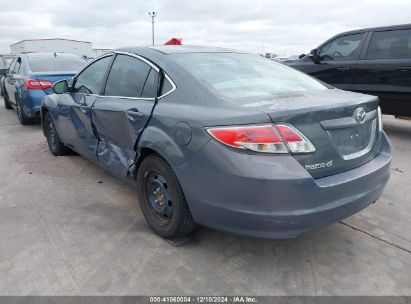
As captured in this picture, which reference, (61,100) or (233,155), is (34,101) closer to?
(61,100)

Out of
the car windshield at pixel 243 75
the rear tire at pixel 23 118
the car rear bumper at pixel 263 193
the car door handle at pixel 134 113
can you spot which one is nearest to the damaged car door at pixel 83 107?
the car door handle at pixel 134 113

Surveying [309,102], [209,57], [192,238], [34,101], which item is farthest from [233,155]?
[34,101]

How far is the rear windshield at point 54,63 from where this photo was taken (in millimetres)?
7030

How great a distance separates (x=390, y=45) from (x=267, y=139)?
486 centimetres

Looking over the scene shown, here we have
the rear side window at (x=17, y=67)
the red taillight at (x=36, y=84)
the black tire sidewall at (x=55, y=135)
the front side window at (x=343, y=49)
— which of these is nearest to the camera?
the black tire sidewall at (x=55, y=135)

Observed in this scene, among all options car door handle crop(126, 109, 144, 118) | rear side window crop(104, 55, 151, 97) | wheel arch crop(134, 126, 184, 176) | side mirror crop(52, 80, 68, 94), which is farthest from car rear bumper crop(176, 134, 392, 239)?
side mirror crop(52, 80, 68, 94)

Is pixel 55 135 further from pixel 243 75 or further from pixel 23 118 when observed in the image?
pixel 243 75

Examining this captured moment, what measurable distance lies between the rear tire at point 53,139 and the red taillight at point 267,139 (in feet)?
11.0

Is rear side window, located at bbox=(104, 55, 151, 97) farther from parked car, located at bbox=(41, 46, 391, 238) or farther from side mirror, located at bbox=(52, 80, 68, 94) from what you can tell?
side mirror, located at bbox=(52, 80, 68, 94)

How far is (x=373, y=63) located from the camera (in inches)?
237

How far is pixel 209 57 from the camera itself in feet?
10.1

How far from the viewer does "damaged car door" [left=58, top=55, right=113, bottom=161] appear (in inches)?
145

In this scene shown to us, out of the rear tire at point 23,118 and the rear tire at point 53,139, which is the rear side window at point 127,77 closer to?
the rear tire at point 53,139

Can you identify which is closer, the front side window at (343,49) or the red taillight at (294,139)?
the red taillight at (294,139)
